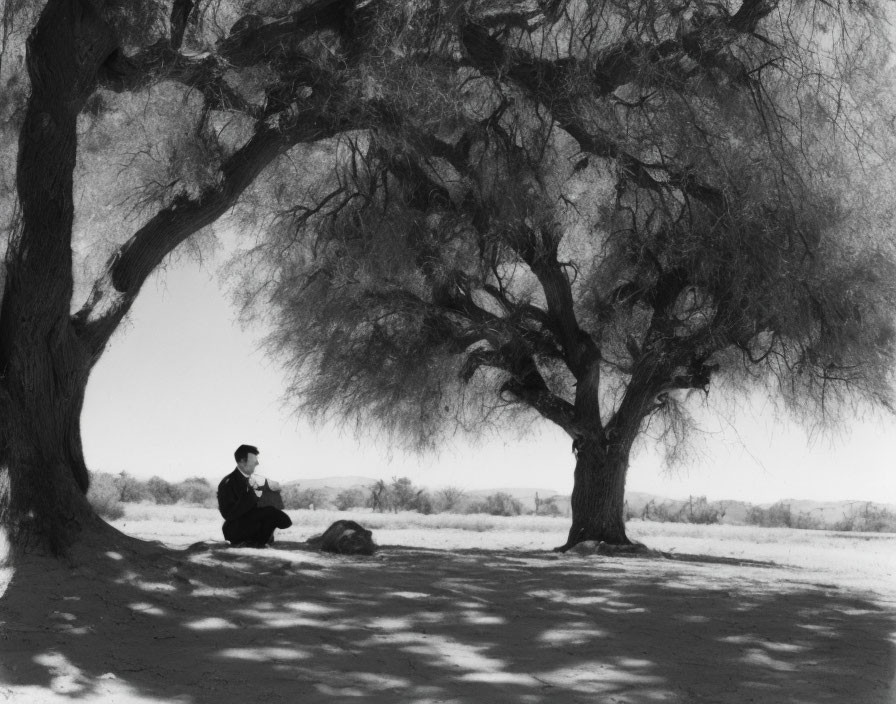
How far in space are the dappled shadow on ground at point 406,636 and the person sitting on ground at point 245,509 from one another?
91 centimetres

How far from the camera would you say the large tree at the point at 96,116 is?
8.62 m

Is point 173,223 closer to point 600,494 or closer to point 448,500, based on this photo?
point 600,494

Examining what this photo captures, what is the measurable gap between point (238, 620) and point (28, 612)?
1395 millimetres

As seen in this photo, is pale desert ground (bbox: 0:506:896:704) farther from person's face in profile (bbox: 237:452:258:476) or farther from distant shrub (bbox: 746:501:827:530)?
distant shrub (bbox: 746:501:827:530)

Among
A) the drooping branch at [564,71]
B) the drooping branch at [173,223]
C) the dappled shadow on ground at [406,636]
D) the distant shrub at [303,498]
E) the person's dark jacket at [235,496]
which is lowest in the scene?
the dappled shadow on ground at [406,636]

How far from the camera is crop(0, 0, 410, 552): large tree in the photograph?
339 inches

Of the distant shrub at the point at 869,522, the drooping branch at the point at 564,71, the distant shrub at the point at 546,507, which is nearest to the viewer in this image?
the drooping branch at the point at 564,71

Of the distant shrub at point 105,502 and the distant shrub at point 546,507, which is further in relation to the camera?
the distant shrub at point 546,507

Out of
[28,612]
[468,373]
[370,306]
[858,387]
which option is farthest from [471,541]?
[28,612]

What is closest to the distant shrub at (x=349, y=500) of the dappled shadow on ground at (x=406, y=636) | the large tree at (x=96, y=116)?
the large tree at (x=96, y=116)

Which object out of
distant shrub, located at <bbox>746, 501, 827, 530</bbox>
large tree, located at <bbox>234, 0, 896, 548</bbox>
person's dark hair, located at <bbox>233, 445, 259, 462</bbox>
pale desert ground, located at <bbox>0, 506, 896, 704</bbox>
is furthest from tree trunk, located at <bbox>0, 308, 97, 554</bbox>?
distant shrub, located at <bbox>746, 501, 827, 530</bbox>

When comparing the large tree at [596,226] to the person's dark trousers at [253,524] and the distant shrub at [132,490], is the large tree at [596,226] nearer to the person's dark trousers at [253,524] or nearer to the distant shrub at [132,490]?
the person's dark trousers at [253,524]

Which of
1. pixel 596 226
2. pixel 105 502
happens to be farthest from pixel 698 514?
pixel 596 226

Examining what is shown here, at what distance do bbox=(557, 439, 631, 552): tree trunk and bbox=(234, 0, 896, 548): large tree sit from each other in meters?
0.03
